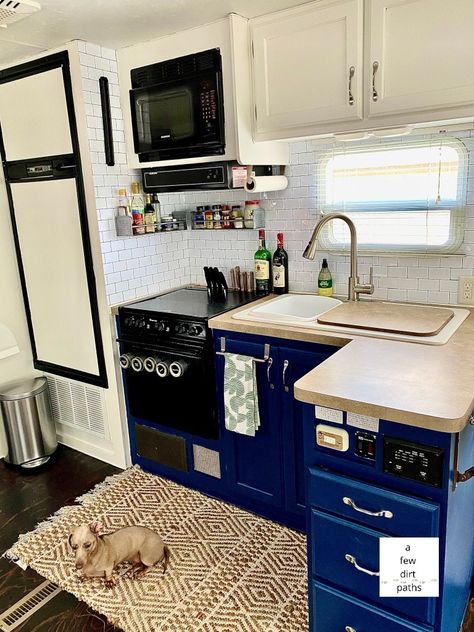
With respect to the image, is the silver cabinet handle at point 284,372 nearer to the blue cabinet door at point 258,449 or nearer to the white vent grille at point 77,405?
the blue cabinet door at point 258,449

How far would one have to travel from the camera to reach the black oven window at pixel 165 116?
2557mm

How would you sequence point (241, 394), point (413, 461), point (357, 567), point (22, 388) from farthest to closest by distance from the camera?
point (22, 388) < point (241, 394) < point (357, 567) < point (413, 461)

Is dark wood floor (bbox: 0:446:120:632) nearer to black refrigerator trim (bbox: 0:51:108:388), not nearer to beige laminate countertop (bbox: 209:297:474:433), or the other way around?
black refrigerator trim (bbox: 0:51:108:388)

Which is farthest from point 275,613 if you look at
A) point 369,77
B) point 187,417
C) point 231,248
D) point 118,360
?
point 369,77

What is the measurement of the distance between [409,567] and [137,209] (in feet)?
7.33

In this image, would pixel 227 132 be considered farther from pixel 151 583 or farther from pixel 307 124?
pixel 151 583

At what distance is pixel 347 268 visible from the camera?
271cm

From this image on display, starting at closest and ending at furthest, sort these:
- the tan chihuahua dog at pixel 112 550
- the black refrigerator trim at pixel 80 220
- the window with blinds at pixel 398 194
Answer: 1. the tan chihuahua dog at pixel 112 550
2. the window with blinds at pixel 398 194
3. the black refrigerator trim at pixel 80 220

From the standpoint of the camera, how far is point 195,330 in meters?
2.52

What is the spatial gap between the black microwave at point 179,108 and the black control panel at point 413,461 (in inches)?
66.9

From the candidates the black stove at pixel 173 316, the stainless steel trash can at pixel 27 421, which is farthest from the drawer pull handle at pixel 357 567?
the stainless steel trash can at pixel 27 421

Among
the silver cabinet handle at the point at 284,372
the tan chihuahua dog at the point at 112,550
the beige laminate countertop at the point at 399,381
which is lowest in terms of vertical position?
the tan chihuahua dog at the point at 112,550

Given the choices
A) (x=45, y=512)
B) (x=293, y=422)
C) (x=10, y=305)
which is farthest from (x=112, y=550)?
→ (x=10, y=305)

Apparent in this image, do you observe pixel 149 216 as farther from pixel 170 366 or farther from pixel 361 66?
pixel 361 66
